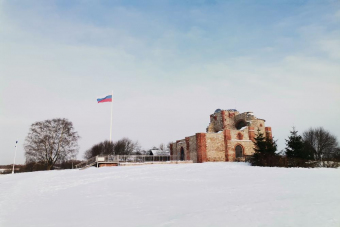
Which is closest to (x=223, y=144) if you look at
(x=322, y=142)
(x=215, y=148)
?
(x=215, y=148)

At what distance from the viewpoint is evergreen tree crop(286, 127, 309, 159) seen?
22672mm

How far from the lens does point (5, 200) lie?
9445 millimetres

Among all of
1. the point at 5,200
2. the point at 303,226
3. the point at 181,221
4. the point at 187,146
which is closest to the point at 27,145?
the point at 187,146

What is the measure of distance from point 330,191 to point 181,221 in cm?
568

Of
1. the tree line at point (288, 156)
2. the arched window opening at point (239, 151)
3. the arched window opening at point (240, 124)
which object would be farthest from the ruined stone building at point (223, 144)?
the tree line at point (288, 156)

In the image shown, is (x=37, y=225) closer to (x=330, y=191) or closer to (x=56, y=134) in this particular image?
(x=330, y=191)

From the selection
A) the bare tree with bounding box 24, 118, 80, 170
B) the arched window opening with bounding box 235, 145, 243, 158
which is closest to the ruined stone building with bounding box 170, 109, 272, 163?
the arched window opening with bounding box 235, 145, 243, 158

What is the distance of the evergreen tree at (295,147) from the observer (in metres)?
22.7

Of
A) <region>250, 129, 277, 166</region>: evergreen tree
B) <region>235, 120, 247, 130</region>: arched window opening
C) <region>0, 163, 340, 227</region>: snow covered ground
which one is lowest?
<region>0, 163, 340, 227</region>: snow covered ground

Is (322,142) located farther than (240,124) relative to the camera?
Yes

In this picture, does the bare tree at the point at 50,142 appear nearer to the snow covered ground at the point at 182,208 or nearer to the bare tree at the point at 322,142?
the snow covered ground at the point at 182,208

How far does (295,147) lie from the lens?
2295 cm

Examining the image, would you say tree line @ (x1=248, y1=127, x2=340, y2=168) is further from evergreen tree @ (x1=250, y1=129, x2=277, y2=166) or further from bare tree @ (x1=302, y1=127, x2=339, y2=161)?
bare tree @ (x1=302, y1=127, x2=339, y2=161)

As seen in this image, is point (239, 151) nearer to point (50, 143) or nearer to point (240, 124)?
point (240, 124)
